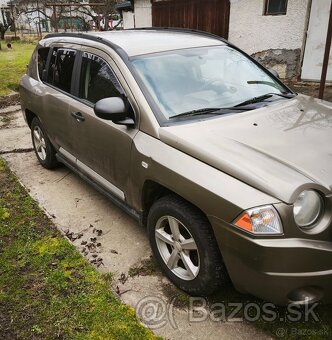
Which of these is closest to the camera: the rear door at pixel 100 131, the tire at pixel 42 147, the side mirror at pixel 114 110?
the side mirror at pixel 114 110

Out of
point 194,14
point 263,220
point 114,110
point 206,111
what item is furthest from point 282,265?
point 194,14

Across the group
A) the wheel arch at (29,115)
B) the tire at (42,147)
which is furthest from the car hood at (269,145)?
the wheel arch at (29,115)

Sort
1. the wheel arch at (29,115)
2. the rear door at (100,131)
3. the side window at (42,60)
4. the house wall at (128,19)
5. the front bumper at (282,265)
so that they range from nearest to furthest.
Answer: the front bumper at (282,265), the rear door at (100,131), the side window at (42,60), the wheel arch at (29,115), the house wall at (128,19)

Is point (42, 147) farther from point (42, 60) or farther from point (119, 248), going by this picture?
point (119, 248)

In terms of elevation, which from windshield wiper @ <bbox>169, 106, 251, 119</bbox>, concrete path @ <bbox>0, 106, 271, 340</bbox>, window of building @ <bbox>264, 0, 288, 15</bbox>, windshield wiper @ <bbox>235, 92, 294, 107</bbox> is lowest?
concrete path @ <bbox>0, 106, 271, 340</bbox>

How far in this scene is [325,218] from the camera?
2105 millimetres

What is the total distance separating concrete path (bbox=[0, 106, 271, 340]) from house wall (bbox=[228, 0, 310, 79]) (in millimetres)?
6591

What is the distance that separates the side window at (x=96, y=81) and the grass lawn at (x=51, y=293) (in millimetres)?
1396

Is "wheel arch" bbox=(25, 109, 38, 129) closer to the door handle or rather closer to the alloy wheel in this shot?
the door handle

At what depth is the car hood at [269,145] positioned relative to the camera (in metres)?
2.11

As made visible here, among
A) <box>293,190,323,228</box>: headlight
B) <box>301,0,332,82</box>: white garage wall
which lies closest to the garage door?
<box>301,0,332,82</box>: white garage wall

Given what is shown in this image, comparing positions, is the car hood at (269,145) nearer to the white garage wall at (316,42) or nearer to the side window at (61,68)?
the side window at (61,68)

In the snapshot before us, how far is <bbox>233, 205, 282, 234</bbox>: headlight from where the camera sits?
6.73ft

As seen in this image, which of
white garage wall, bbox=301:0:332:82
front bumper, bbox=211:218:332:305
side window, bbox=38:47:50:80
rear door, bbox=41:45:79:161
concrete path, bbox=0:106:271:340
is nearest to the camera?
front bumper, bbox=211:218:332:305
